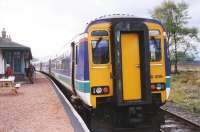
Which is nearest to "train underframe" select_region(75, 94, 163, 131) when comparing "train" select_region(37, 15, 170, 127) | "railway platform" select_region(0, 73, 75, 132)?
"train" select_region(37, 15, 170, 127)

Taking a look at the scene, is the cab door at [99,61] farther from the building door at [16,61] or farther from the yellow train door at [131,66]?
the building door at [16,61]

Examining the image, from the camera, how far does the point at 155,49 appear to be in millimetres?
12094

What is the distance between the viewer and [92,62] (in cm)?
1162

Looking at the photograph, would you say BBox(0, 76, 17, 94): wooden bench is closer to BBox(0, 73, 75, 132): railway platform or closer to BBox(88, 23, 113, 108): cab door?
BBox(0, 73, 75, 132): railway platform

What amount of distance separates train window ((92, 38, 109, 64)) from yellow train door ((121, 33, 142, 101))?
0.53 metres

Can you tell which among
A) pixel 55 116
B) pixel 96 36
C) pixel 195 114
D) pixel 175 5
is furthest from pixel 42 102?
pixel 175 5

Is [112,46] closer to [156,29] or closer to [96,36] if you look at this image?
[96,36]

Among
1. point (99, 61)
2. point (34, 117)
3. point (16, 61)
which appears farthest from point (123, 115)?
point (16, 61)

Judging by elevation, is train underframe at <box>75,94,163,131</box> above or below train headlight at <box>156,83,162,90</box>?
below

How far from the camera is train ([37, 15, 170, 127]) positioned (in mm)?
11305

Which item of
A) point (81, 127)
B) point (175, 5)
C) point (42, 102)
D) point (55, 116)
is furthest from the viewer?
point (175, 5)

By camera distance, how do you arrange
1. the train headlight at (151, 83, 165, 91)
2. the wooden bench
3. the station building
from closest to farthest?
the train headlight at (151, 83, 165, 91)
the wooden bench
the station building

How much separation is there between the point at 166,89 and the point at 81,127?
263 centimetres

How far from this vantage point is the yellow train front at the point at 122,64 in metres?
11.3
